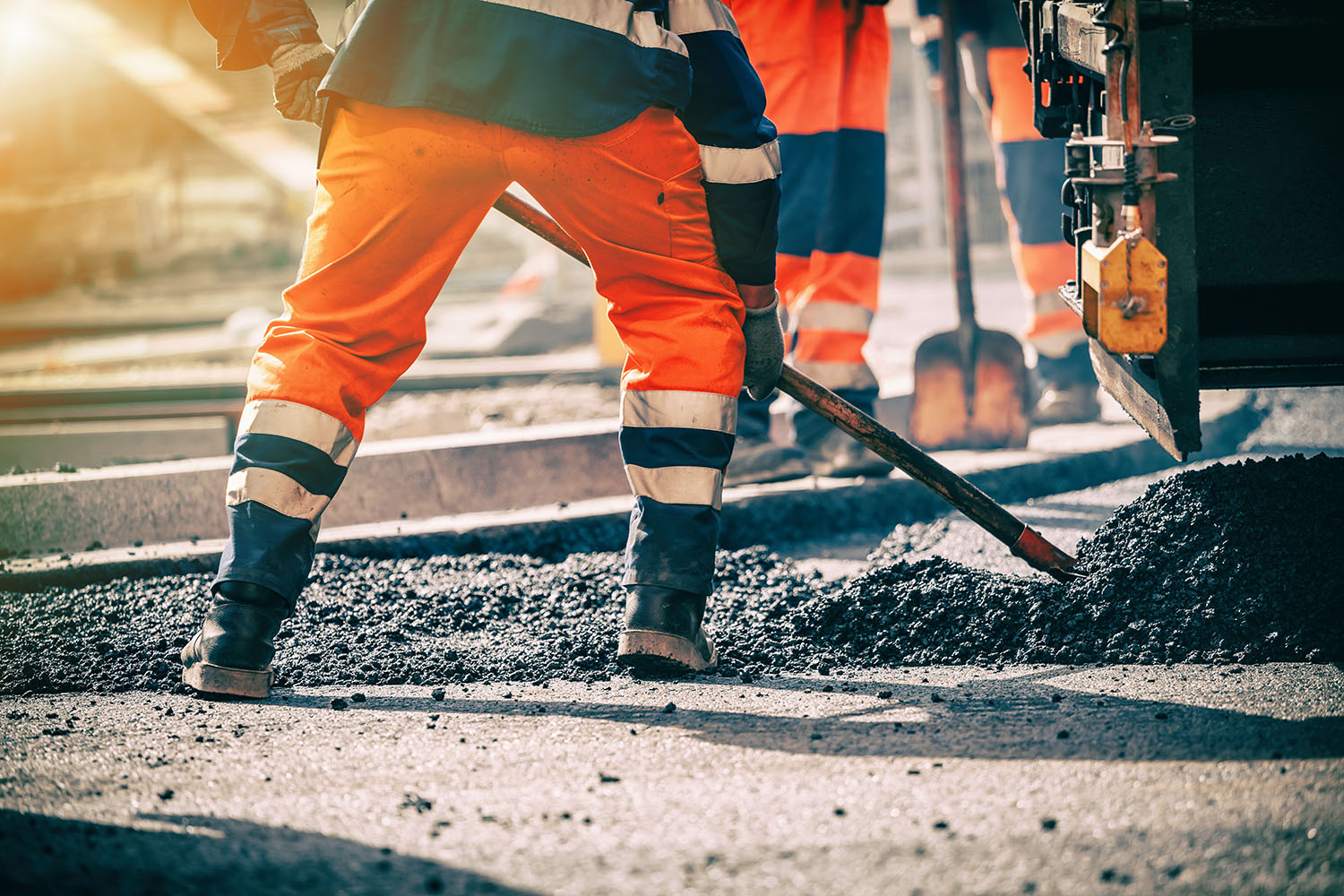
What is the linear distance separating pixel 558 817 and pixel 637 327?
3.15 ft

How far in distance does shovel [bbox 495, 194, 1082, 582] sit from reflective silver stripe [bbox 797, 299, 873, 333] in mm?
1192

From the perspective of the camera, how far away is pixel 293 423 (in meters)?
2.11

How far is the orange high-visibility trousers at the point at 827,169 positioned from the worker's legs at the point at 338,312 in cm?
182

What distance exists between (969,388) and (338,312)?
108 inches

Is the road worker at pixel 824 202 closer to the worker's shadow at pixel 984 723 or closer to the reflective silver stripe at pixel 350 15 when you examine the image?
the worker's shadow at pixel 984 723

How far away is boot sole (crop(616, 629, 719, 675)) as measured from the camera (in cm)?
224

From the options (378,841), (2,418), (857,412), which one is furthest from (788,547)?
(2,418)

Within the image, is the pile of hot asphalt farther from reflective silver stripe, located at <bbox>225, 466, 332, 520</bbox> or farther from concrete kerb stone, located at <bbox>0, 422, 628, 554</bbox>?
concrete kerb stone, located at <bbox>0, 422, 628, 554</bbox>

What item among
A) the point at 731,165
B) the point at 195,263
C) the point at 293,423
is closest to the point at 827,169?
the point at 731,165

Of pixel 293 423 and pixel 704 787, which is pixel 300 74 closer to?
pixel 293 423

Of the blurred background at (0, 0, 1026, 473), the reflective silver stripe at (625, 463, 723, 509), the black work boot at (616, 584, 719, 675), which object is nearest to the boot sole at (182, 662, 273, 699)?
the black work boot at (616, 584, 719, 675)

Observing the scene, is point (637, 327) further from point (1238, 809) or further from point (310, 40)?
point (1238, 809)

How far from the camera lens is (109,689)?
2.28 metres

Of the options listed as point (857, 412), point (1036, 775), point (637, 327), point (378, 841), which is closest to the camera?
point (378, 841)
